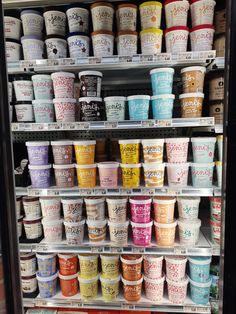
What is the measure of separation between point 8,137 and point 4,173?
119 mm

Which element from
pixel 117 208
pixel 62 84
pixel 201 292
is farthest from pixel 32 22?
pixel 201 292

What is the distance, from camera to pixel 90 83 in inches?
58.2

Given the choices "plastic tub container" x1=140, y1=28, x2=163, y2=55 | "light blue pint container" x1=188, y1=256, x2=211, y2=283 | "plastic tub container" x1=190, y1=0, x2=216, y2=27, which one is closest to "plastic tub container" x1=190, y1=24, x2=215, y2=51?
"plastic tub container" x1=190, y1=0, x2=216, y2=27

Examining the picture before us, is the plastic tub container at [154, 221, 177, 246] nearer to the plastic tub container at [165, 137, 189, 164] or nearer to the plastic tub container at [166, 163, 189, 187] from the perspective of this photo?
the plastic tub container at [166, 163, 189, 187]

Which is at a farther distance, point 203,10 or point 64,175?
point 64,175

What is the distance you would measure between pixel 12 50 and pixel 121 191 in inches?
48.3

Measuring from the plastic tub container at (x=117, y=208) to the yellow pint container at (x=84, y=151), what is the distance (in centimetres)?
31

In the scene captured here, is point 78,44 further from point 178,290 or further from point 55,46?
point 178,290

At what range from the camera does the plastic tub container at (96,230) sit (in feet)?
5.05

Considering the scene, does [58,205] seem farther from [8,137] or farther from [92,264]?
[8,137]

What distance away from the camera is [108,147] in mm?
1804

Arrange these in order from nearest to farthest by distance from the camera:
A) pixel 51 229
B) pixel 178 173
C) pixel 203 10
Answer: pixel 203 10 → pixel 178 173 → pixel 51 229

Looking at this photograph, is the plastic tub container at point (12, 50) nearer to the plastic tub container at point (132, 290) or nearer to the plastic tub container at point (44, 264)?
the plastic tub container at point (44, 264)

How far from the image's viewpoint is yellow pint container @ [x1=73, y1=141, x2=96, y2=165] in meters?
1.51
